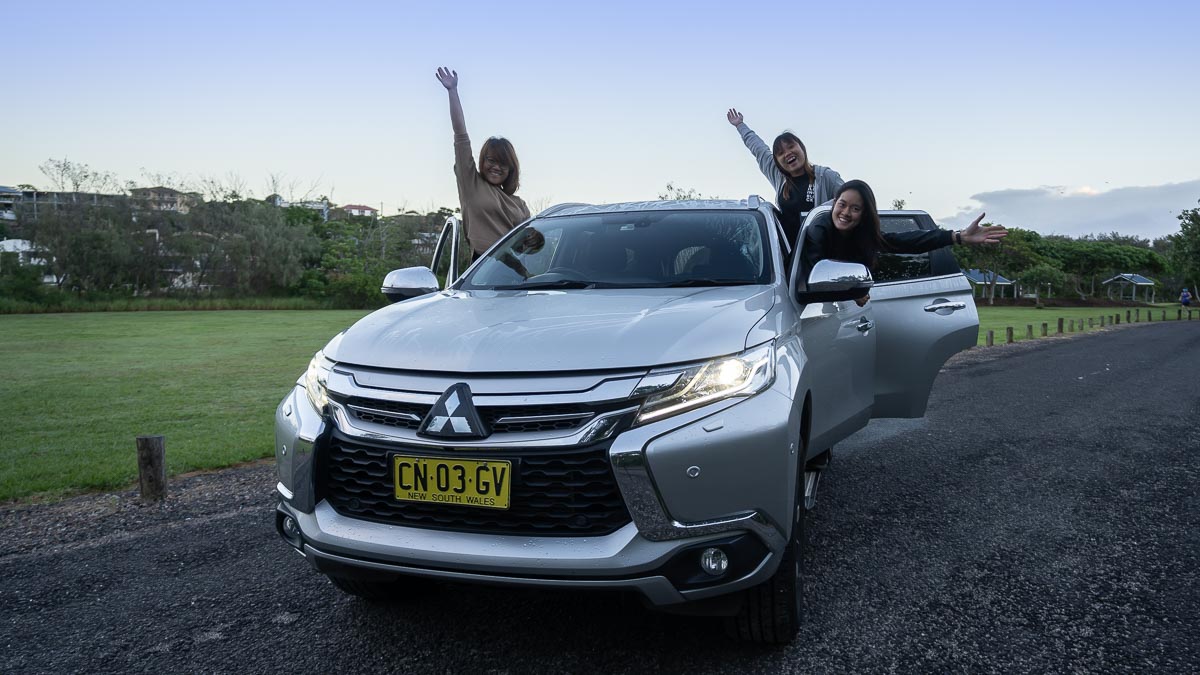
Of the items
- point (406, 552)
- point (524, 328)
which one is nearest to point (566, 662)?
point (406, 552)

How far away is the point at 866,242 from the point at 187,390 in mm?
10518

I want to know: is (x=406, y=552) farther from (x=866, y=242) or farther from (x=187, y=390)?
(x=187, y=390)

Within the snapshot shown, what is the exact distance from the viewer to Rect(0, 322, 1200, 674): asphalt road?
2.96 meters

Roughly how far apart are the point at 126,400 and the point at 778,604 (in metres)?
10.5

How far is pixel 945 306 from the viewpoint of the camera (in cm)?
505

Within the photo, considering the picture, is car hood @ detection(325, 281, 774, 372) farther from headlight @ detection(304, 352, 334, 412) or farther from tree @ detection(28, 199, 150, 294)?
tree @ detection(28, 199, 150, 294)

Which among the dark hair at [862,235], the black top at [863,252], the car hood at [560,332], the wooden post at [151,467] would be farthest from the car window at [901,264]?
the wooden post at [151,467]

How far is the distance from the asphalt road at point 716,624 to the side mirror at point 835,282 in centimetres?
124

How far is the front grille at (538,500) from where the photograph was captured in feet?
8.00

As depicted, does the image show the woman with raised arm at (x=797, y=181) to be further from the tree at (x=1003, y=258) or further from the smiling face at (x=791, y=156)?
the tree at (x=1003, y=258)

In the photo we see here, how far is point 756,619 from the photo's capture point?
289cm

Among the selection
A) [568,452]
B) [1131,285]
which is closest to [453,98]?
[568,452]

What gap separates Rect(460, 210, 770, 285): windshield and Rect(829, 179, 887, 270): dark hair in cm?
64

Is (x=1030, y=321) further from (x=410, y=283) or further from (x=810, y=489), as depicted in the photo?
(x=410, y=283)
